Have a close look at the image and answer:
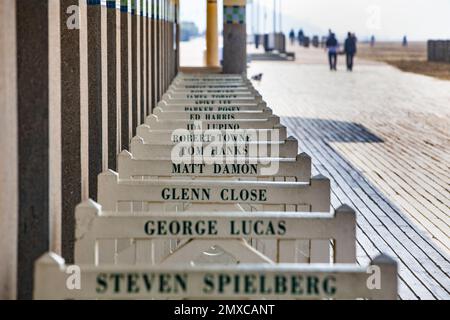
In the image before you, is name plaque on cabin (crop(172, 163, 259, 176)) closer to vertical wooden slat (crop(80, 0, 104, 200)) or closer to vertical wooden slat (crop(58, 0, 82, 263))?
vertical wooden slat (crop(58, 0, 82, 263))

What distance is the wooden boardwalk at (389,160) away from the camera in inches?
230

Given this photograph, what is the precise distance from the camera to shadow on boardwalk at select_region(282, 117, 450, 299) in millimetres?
5039

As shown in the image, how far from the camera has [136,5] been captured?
7.14 meters

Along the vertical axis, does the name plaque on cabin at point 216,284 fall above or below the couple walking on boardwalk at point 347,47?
below

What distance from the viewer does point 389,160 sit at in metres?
10.5

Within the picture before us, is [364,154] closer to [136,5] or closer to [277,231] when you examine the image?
[136,5]

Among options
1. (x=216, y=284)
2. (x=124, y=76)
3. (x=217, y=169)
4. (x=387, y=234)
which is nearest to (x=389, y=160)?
(x=387, y=234)

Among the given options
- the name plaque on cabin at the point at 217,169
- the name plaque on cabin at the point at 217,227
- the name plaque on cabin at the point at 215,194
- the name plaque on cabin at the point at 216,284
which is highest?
the name plaque on cabin at the point at 217,169

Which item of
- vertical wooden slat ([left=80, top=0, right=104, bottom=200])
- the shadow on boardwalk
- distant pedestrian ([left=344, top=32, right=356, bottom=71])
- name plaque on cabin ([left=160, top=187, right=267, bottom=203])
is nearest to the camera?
name plaque on cabin ([left=160, top=187, right=267, bottom=203])

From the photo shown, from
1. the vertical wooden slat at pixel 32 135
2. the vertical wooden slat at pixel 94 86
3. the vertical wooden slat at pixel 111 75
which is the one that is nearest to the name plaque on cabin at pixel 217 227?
the vertical wooden slat at pixel 32 135

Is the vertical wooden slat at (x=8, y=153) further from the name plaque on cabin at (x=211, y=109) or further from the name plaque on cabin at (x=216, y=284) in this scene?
the name plaque on cabin at (x=211, y=109)

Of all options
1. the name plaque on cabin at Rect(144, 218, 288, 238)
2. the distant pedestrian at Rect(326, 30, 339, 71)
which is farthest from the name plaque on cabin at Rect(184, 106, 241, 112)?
the distant pedestrian at Rect(326, 30, 339, 71)

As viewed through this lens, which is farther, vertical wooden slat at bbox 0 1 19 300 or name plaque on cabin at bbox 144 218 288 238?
name plaque on cabin at bbox 144 218 288 238

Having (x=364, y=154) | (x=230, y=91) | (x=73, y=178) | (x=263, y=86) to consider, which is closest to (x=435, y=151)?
(x=364, y=154)
